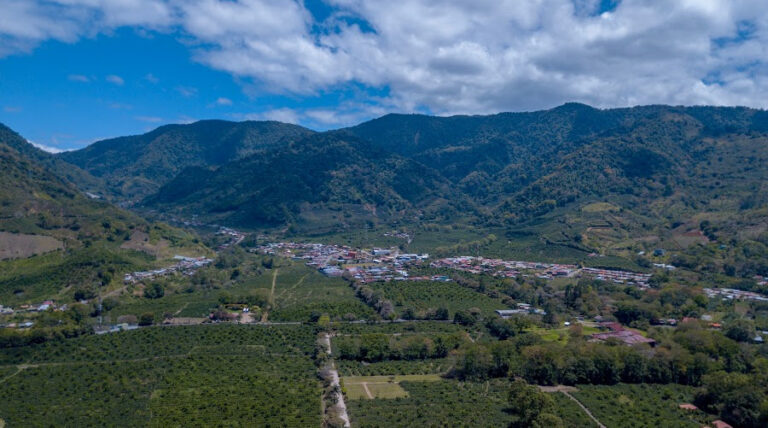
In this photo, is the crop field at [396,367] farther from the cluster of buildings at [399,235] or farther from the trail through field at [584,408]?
the cluster of buildings at [399,235]

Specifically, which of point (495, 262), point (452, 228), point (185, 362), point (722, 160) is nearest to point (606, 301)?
point (495, 262)

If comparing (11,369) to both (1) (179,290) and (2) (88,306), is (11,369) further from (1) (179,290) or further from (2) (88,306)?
(1) (179,290)

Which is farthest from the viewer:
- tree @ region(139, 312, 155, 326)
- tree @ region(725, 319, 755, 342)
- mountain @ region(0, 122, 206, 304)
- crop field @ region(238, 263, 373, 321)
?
mountain @ region(0, 122, 206, 304)

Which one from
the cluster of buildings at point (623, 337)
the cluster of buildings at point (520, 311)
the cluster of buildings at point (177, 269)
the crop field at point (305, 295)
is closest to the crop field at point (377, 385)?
the crop field at point (305, 295)

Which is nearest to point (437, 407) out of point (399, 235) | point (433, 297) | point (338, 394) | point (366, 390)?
point (366, 390)

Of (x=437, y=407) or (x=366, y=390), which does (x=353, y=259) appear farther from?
(x=437, y=407)

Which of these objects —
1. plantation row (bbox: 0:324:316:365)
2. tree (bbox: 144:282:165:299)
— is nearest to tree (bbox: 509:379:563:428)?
plantation row (bbox: 0:324:316:365)

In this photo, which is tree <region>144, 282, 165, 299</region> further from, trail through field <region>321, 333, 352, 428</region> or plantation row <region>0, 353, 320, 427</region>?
trail through field <region>321, 333, 352, 428</region>
